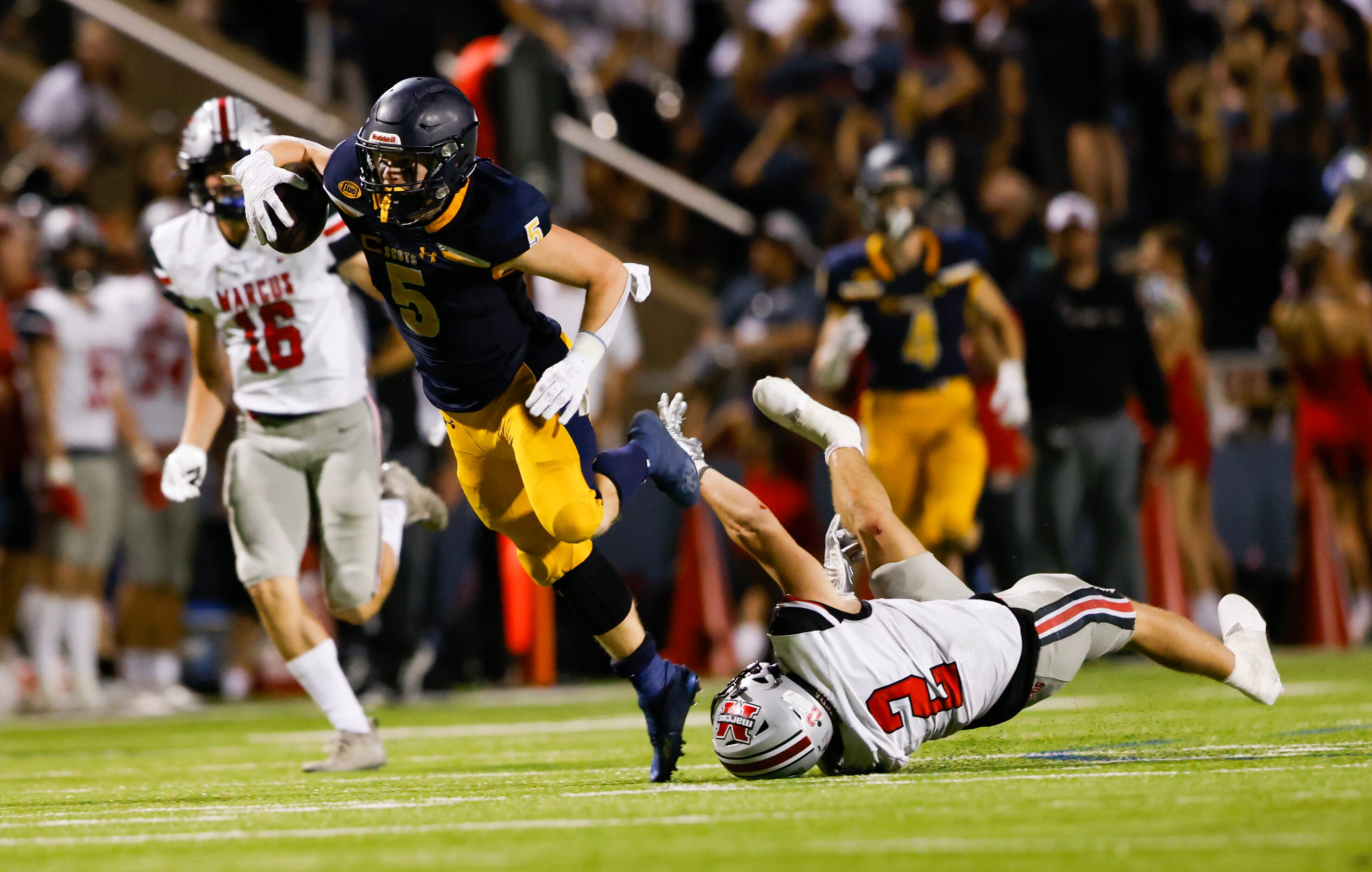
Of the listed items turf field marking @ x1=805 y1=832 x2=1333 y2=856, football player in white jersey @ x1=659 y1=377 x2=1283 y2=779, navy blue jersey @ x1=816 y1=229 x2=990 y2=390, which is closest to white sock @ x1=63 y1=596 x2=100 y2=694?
navy blue jersey @ x1=816 y1=229 x2=990 y2=390

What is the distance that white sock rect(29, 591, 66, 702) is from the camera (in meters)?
9.82

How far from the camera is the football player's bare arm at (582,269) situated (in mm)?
4980

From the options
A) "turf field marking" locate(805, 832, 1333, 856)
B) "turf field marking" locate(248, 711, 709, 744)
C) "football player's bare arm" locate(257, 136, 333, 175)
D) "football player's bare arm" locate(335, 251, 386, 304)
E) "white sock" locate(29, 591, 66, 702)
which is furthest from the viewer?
"white sock" locate(29, 591, 66, 702)

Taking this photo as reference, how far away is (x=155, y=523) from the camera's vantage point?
1002cm

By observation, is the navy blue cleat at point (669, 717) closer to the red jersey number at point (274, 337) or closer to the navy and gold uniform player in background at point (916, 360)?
the red jersey number at point (274, 337)

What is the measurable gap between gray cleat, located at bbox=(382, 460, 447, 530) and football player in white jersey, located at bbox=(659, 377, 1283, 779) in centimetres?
187

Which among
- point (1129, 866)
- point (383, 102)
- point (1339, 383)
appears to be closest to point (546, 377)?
point (383, 102)

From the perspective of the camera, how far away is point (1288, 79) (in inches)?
521

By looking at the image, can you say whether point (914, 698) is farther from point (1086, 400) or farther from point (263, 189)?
point (1086, 400)

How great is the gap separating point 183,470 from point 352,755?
1.24 meters

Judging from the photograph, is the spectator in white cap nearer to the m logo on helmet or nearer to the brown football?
the brown football

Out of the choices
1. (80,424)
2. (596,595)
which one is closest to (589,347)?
(596,595)

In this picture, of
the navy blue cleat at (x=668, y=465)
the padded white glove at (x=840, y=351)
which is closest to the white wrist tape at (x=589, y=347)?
the navy blue cleat at (x=668, y=465)

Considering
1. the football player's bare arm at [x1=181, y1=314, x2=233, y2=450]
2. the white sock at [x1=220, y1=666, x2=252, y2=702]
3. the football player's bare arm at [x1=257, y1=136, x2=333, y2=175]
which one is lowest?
the white sock at [x1=220, y1=666, x2=252, y2=702]
